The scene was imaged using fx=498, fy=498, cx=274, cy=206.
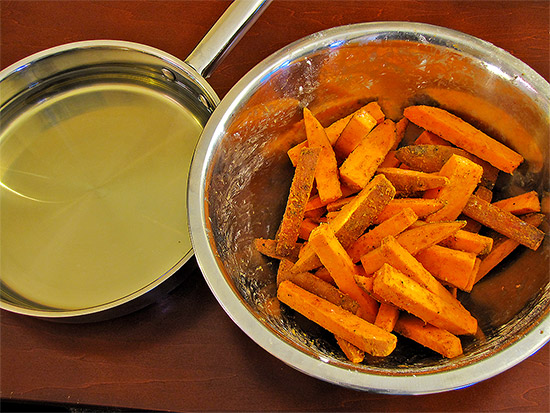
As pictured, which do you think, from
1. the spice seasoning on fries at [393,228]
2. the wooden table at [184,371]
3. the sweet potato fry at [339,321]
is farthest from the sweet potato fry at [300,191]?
the wooden table at [184,371]

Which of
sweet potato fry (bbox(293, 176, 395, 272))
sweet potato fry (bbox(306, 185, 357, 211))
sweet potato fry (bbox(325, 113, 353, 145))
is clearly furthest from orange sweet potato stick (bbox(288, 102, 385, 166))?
sweet potato fry (bbox(293, 176, 395, 272))

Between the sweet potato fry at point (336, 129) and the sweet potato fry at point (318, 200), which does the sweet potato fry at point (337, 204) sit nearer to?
the sweet potato fry at point (318, 200)

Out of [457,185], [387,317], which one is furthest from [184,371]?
[457,185]

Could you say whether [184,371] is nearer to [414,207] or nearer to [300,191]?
[300,191]

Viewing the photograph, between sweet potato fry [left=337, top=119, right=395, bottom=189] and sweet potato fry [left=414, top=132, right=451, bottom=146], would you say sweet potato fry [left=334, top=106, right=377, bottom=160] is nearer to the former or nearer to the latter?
sweet potato fry [left=337, top=119, right=395, bottom=189]

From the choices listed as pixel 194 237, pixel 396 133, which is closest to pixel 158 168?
pixel 194 237

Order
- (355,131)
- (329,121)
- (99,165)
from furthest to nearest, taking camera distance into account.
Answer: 1. (99,165)
2. (329,121)
3. (355,131)
